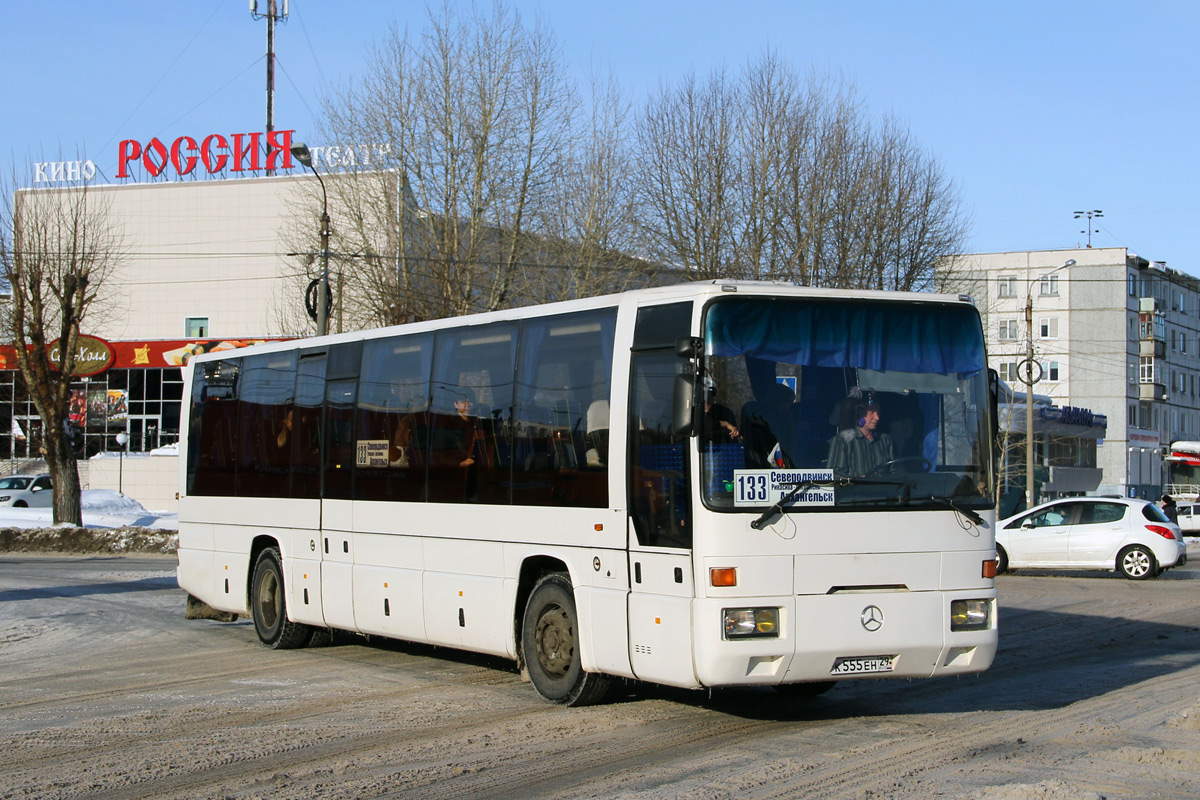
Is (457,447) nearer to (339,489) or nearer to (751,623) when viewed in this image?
(339,489)

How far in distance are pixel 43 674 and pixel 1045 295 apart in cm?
8262

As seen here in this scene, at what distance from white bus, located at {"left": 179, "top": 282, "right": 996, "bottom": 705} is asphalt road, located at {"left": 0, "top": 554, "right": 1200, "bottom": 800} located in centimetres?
45

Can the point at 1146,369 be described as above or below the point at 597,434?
above

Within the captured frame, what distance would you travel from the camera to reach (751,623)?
26.6 feet

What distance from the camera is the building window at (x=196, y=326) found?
6744cm

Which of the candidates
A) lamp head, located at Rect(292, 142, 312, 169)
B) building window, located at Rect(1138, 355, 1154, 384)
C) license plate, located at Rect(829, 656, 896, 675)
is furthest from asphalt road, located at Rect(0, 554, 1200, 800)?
building window, located at Rect(1138, 355, 1154, 384)

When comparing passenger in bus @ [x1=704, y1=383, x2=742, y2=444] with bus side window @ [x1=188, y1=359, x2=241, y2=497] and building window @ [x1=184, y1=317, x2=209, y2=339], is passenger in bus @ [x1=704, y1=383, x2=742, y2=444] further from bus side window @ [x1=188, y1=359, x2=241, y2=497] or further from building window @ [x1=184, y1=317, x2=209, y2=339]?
building window @ [x1=184, y1=317, x2=209, y2=339]

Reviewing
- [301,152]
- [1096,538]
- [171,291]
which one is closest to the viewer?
[1096,538]

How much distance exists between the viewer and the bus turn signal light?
318 inches

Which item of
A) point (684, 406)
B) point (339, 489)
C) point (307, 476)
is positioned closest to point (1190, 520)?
point (307, 476)

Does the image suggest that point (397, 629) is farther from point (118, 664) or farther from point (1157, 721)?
point (1157, 721)

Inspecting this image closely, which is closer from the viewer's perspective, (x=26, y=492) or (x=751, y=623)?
(x=751, y=623)

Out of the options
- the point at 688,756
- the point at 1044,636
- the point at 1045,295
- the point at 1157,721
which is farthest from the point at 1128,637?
the point at 1045,295

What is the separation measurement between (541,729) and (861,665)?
2.14 metres
